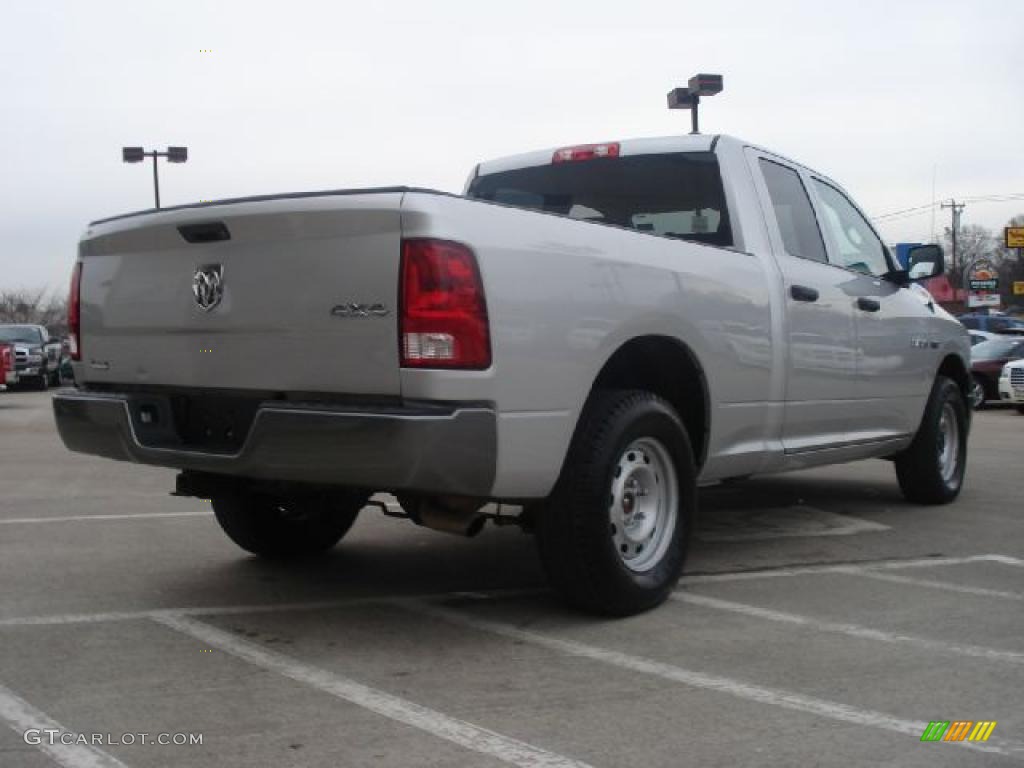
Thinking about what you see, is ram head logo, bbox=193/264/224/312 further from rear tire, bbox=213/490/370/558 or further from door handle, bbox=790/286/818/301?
door handle, bbox=790/286/818/301

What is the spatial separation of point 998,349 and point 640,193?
53.7 ft

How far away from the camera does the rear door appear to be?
5.61m

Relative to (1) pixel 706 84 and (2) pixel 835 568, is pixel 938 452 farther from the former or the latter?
(1) pixel 706 84

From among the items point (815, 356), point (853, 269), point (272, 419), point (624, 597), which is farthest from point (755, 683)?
point (853, 269)

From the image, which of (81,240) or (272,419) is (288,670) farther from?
(81,240)

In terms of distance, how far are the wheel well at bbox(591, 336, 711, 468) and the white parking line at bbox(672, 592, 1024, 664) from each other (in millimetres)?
638

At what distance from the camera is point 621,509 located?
14.7 feet

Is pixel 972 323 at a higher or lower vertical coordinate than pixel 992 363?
higher

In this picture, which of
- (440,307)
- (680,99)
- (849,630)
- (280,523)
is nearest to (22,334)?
(680,99)

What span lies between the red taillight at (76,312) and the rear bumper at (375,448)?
1197 mm

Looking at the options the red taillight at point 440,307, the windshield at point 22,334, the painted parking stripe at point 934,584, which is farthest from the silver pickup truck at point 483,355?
the windshield at point 22,334

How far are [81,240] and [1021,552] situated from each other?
4.98 meters

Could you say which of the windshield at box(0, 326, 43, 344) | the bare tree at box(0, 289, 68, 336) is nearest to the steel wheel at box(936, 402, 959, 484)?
the windshield at box(0, 326, 43, 344)

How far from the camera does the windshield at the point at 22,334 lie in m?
27.7
